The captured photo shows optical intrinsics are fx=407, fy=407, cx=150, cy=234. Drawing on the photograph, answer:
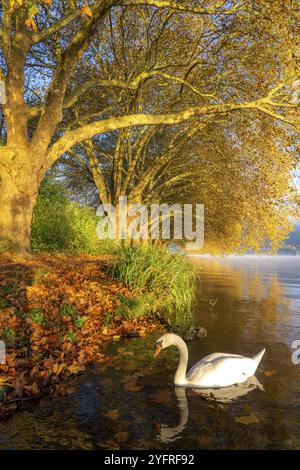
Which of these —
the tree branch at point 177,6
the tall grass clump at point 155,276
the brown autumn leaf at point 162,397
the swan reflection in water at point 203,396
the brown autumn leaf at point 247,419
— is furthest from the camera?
the tall grass clump at point 155,276

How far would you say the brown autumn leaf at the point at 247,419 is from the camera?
18.2 feet

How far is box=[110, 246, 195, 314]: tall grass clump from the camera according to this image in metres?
13.1

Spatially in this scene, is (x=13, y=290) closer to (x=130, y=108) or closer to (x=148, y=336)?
(x=148, y=336)

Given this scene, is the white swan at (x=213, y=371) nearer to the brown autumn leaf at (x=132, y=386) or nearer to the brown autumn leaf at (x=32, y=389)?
the brown autumn leaf at (x=132, y=386)

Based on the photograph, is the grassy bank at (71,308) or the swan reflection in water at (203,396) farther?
the grassy bank at (71,308)

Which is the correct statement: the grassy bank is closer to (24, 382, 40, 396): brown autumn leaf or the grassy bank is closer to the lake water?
(24, 382, 40, 396): brown autumn leaf

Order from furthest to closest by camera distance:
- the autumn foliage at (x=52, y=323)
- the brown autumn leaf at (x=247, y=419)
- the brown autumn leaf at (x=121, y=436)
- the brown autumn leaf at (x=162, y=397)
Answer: the autumn foliage at (x=52, y=323) → the brown autumn leaf at (x=162, y=397) → the brown autumn leaf at (x=247, y=419) → the brown autumn leaf at (x=121, y=436)

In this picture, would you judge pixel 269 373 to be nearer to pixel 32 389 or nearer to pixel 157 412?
pixel 157 412

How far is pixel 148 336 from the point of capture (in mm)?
10578

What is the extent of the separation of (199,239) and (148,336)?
31226mm

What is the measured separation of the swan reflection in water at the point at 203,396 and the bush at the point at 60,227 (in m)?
12.5

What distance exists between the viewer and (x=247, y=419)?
5648mm

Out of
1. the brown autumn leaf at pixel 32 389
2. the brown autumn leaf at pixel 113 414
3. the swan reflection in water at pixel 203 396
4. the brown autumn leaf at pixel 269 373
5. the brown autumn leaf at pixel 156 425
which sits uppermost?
the brown autumn leaf at pixel 32 389

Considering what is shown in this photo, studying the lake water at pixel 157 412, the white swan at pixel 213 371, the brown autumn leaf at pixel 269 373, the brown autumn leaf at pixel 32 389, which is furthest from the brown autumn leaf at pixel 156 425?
the brown autumn leaf at pixel 269 373
